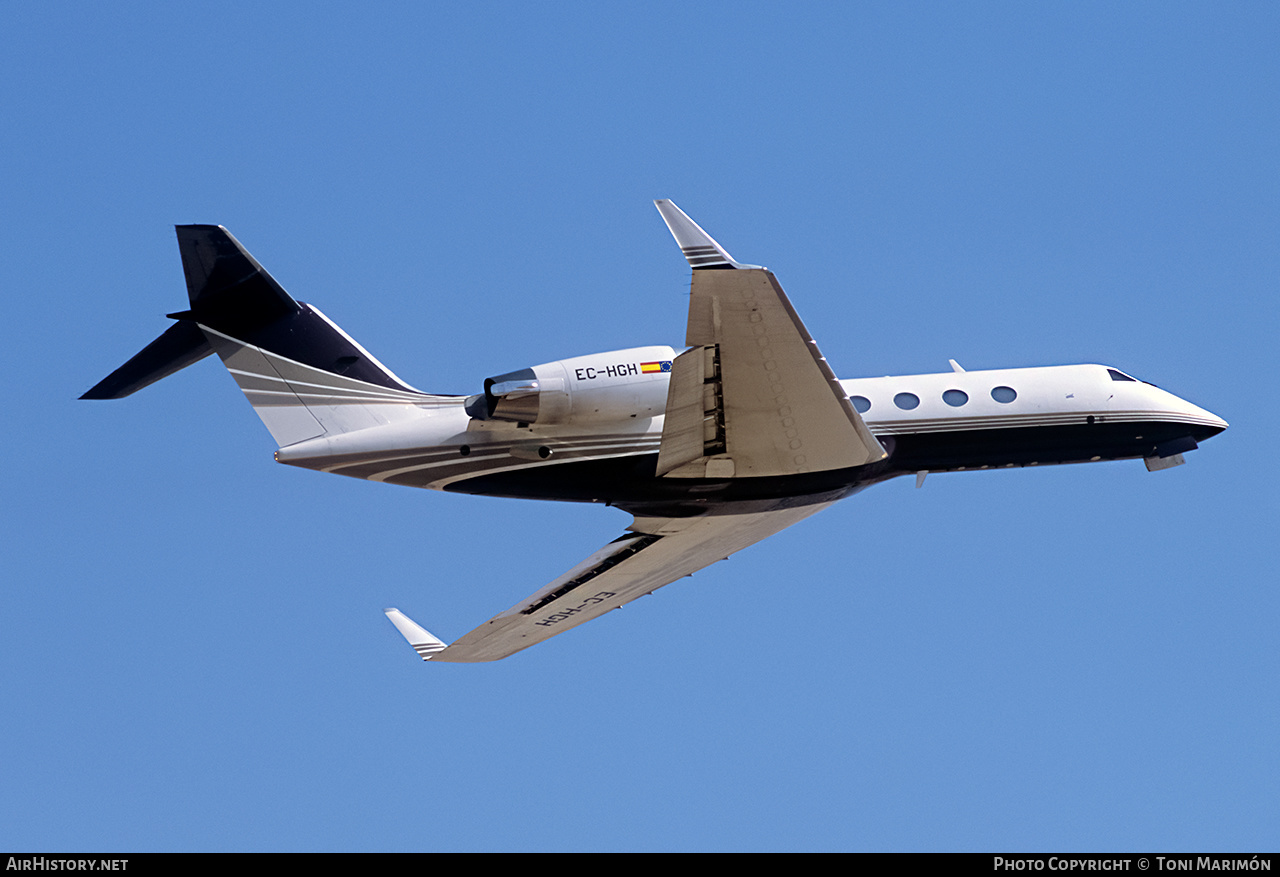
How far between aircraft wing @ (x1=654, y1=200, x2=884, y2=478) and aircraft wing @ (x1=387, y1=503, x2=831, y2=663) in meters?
2.00

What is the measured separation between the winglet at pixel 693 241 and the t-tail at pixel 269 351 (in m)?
5.77

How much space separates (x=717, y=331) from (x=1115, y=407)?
29.3ft

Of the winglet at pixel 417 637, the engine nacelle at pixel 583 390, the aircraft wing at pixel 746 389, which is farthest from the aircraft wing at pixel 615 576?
the engine nacelle at pixel 583 390

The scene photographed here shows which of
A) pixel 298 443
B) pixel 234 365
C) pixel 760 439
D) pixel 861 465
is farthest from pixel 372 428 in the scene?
pixel 861 465

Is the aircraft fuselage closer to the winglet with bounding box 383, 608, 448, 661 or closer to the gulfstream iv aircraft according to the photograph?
the gulfstream iv aircraft

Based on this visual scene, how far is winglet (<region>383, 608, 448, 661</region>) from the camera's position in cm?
2434

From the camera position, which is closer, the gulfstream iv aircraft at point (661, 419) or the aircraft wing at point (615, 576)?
the gulfstream iv aircraft at point (661, 419)

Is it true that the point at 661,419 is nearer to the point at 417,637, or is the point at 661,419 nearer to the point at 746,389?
the point at 746,389

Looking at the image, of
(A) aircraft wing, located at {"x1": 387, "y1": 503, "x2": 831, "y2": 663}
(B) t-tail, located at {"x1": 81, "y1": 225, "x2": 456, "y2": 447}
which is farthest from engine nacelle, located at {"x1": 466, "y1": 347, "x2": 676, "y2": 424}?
(A) aircraft wing, located at {"x1": 387, "y1": 503, "x2": 831, "y2": 663}

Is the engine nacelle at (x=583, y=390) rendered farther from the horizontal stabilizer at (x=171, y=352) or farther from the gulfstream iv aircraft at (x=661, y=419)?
the horizontal stabilizer at (x=171, y=352)

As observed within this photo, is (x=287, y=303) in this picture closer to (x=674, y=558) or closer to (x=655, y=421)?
(x=655, y=421)

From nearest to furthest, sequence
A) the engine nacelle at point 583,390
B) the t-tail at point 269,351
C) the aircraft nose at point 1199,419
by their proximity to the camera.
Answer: the engine nacelle at point 583,390
the t-tail at point 269,351
the aircraft nose at point 1199,419

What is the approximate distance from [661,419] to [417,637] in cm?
753

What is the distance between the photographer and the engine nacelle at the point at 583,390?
1867 cm
